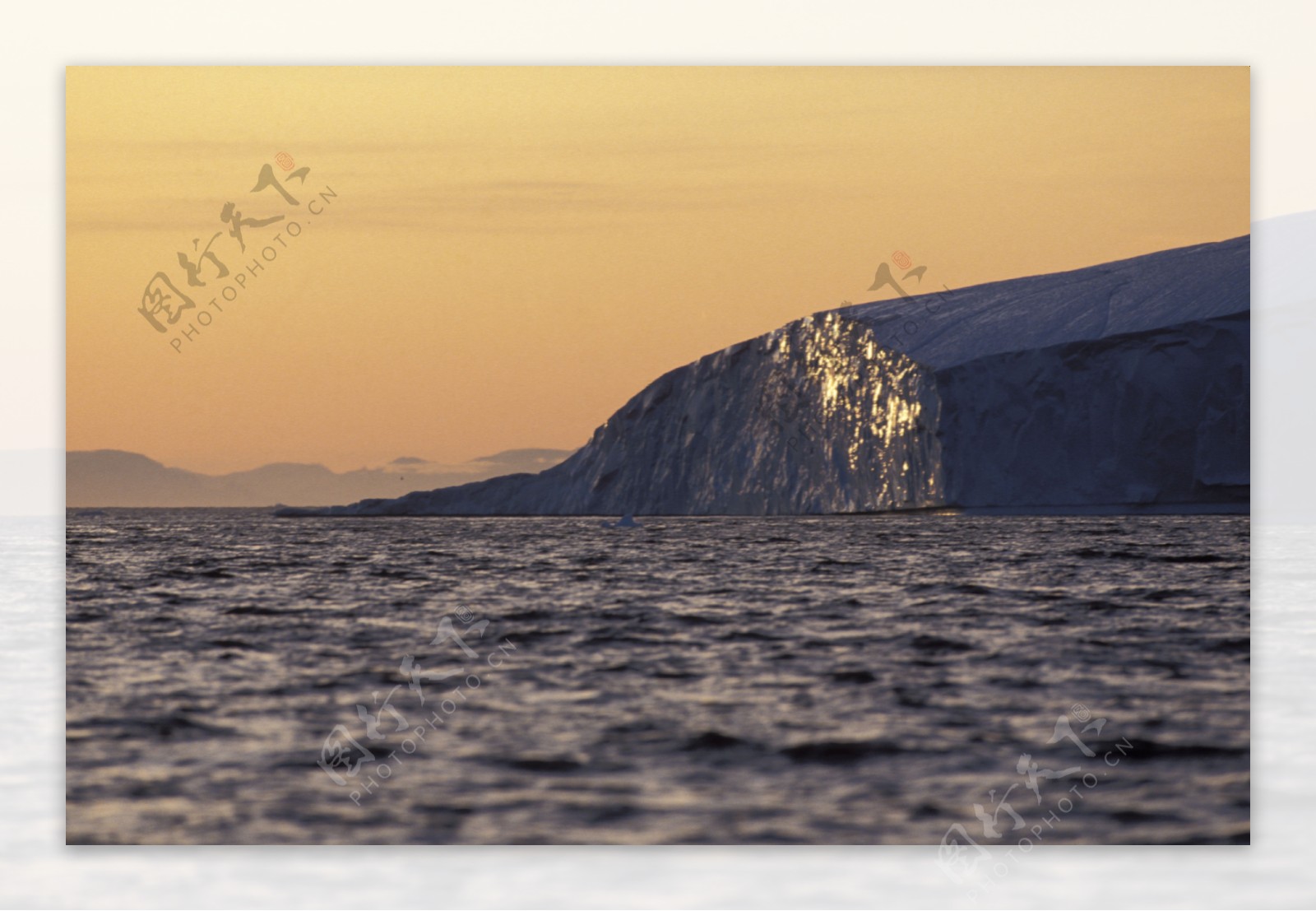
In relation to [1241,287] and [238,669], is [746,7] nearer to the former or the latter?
[238,669]

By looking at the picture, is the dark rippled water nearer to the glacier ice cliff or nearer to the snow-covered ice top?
the glacier ice cliff

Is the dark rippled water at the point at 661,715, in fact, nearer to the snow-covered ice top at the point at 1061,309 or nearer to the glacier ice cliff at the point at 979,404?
the glacier ice cliff at the point at 979,404

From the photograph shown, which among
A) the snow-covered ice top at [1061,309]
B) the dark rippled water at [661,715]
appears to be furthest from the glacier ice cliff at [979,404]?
the dark rippled water at [661,715]

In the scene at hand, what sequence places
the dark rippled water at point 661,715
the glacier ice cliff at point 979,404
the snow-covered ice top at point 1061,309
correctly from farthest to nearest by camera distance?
the glacier ice cliff at point 979,404
the snow-covered ice top at point 1061,309
the dark rippled water at point 661,715

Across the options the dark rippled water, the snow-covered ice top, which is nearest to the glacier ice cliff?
the snow-covered ice top

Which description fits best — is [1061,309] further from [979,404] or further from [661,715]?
[661,715]
